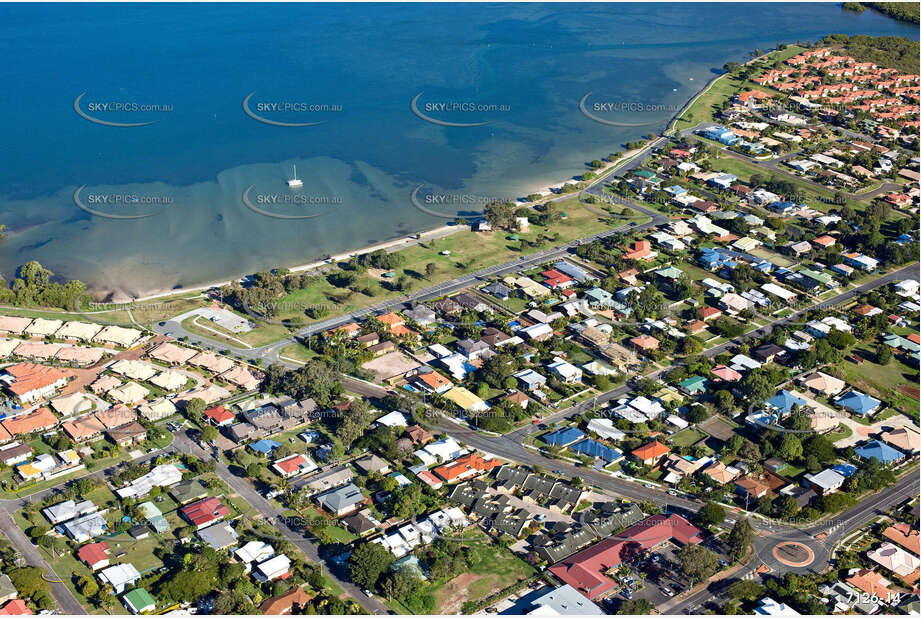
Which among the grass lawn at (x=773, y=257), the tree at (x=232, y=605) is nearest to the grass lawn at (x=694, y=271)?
the grass lawn at (x=773, y=257)

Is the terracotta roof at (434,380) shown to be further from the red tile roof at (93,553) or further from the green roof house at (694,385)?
the red tile roof at (93,553)

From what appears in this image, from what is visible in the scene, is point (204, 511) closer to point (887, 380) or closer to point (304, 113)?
point (887, 380)

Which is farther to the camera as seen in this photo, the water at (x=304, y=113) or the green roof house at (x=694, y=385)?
the water at (x=304, y=113)

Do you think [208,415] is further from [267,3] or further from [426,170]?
[267,3]

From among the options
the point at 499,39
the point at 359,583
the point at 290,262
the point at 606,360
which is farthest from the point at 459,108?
the point at 359,583

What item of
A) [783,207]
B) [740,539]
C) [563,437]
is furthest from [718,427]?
[783,207]
